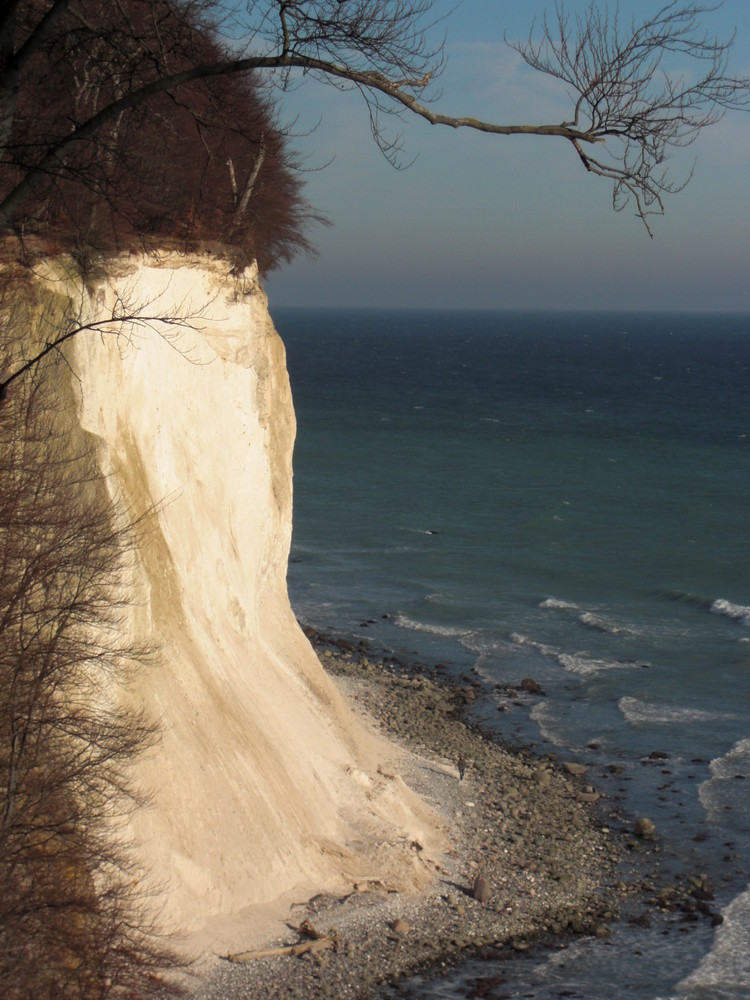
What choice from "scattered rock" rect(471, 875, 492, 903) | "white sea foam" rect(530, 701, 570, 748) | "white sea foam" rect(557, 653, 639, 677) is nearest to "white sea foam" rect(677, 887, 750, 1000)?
"scattered rock" rect(471, 875, 492, 903)

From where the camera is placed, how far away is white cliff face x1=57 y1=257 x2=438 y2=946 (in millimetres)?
14102

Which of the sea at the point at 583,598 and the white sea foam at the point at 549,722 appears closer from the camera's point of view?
the sea at the point at 583,598

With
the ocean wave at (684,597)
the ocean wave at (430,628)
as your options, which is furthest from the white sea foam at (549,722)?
the ocean wave at (684,597)

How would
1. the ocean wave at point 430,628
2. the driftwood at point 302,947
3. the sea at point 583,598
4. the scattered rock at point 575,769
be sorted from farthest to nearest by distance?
the ocean wave at point 430,628
the scattered rock at point 575,769
the sea at point 583,598
the driftwood at point 302,947

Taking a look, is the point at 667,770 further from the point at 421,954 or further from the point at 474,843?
the point at 421,954

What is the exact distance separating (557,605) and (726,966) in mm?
19955

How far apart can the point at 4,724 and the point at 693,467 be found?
55670mm

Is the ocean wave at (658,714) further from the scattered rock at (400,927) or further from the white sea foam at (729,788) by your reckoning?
the scattered rock at (400,927)

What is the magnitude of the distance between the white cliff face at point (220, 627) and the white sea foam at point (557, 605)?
16.8 m

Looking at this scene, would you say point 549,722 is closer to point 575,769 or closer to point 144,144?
point 575,769

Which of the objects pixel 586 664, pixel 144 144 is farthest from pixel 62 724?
pixel 586 664

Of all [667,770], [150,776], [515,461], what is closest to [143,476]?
[150,776]

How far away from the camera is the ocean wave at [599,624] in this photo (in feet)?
109

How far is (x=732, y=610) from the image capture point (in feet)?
114
